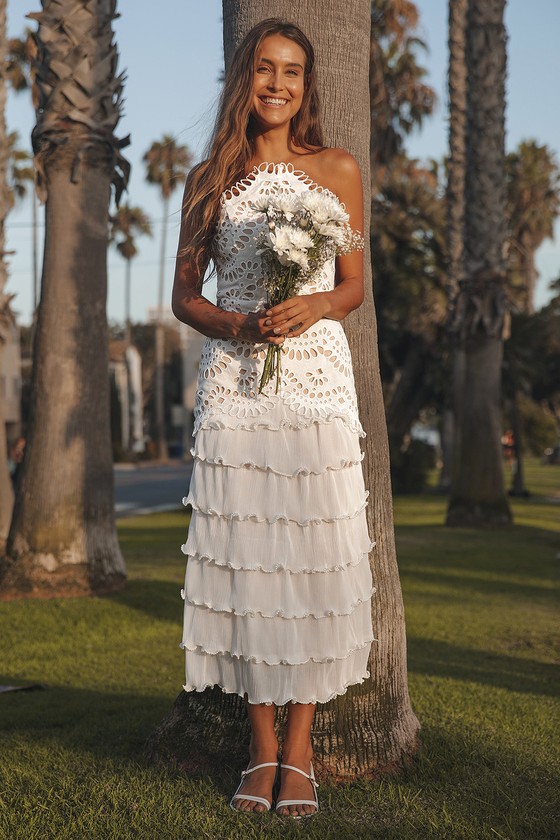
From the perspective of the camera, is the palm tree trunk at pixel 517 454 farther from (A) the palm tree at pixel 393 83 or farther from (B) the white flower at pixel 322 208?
(B) the white flower at pixel 322 208

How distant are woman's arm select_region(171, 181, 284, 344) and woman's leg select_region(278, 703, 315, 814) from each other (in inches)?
46.7

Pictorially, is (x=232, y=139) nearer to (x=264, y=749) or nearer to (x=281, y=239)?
(x=281, y=239)

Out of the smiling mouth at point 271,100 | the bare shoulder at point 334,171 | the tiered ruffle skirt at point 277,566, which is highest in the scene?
the smiling mouth at point 271,100

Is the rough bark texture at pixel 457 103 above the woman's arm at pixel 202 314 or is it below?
above

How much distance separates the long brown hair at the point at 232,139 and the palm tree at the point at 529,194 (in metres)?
35.1

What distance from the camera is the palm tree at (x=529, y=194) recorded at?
130 ft

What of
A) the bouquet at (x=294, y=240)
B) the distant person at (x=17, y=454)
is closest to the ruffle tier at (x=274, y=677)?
the bouquet at (x=294, y=240)

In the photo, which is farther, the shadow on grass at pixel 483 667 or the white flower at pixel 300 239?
the shadow on grass at pixel 483 667

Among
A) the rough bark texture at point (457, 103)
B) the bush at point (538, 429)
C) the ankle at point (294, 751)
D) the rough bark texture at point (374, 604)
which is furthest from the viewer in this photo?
the bush at point (538, 429)

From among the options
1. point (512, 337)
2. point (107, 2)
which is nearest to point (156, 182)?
point (512, 337)

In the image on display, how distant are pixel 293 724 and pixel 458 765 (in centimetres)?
76

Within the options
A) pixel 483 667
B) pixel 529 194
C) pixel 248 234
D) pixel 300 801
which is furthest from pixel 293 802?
pixel 529 194

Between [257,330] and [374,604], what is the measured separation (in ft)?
3.92

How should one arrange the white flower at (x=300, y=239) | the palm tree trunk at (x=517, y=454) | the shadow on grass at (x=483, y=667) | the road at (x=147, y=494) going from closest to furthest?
the white flower at (x=300, y=239), the shadow on grass at (x=483, y=667), the road at (x=147, y=494), the palm tree trunk at (x=517, y=454)
